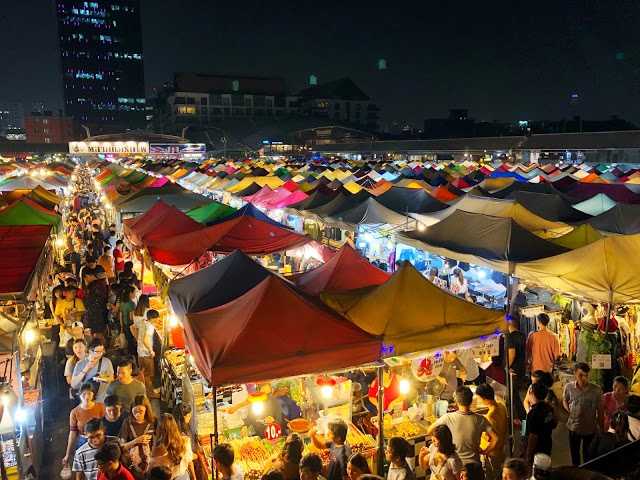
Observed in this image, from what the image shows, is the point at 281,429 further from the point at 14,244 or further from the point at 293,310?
the point at 14,244

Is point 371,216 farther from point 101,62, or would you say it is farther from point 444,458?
point 101,62

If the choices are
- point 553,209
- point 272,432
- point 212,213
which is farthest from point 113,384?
point 553,209

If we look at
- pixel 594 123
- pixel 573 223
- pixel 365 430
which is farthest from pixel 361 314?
pixel 594 123

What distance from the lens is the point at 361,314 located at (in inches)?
205

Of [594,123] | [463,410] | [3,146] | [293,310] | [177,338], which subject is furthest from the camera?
[3,146]

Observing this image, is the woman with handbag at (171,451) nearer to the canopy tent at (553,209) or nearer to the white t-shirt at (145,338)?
the white t-shirt at (145,338)

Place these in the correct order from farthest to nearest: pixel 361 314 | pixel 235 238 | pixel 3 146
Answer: pixel 3 146
pixel 235 238
pixel 361 314

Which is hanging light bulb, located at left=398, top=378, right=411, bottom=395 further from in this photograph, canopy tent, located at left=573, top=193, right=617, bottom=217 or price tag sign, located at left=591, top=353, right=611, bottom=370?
canopy tent, located at left=573, top=193, right=617, bottom=217

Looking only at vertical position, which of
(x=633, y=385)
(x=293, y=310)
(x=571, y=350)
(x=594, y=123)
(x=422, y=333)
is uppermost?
(x=594, y=123)

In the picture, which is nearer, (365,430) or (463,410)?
(463,410)

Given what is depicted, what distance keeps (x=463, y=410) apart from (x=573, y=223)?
786 centimetres

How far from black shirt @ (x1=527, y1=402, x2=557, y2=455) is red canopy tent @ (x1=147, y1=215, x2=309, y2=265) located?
5.52m

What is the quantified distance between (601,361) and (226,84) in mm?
93302

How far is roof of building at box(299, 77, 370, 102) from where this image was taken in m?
98.4
